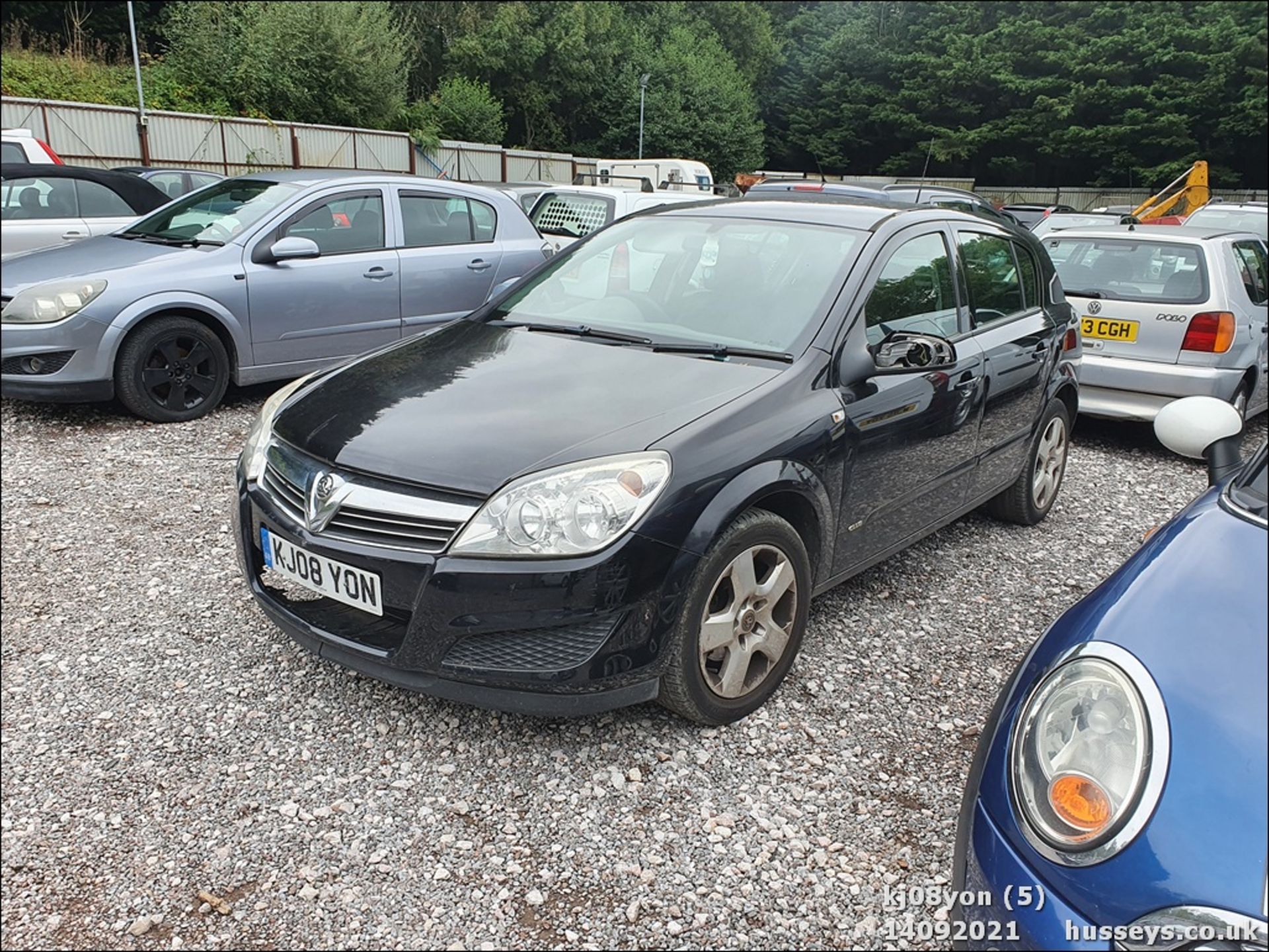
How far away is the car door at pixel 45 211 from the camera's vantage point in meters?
8.04

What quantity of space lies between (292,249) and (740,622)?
14.1ft

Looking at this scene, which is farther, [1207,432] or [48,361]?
[48,361]

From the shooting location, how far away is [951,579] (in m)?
4.31

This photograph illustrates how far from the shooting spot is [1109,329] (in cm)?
666

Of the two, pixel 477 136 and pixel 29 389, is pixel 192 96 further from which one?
pixel 29 389

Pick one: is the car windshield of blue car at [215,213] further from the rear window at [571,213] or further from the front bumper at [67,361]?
the rear window at [571,213]

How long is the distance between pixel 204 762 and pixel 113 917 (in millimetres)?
586

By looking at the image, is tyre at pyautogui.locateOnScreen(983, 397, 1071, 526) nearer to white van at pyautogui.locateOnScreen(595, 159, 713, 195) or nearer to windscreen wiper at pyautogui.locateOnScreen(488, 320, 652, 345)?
windscreen wiper at pyautogui.locateOnScreen(488, 320, 652, 345)

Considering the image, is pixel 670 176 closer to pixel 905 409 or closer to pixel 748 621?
pixel 905 409

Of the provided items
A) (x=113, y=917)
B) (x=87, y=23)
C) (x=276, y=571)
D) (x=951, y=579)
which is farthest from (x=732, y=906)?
(x=87, y=23)

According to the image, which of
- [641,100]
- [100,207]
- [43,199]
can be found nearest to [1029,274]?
[100,207]

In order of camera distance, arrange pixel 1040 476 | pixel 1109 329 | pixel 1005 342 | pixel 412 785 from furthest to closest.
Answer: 1. pixel 1109 329
2. pixel 1040 476
3. pixel 1005 342
4. pixel 412 785

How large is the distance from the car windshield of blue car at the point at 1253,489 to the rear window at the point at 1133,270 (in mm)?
5028

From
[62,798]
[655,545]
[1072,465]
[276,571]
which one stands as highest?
[655,545]
